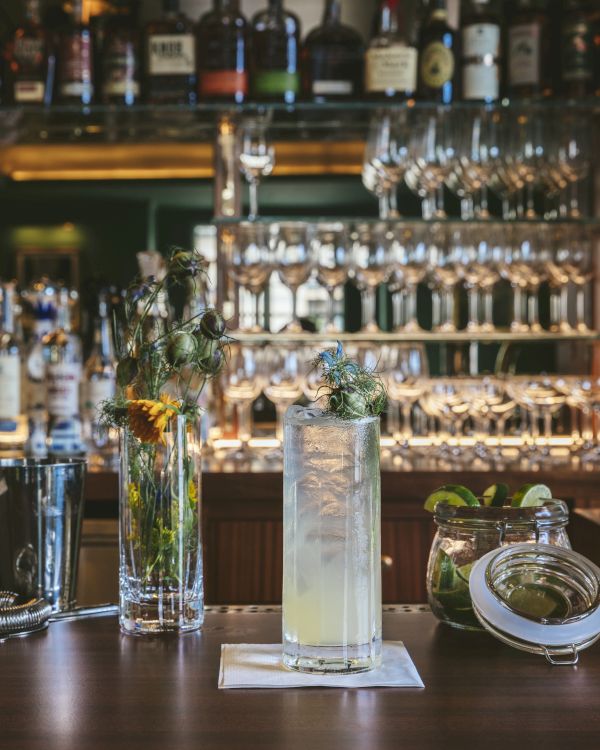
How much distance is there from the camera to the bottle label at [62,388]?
2443 mm

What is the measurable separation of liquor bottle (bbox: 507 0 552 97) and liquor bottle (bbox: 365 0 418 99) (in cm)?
23

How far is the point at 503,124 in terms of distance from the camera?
259cm

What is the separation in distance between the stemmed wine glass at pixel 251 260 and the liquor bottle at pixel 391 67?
43cm

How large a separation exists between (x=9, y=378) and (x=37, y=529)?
5.02 ft

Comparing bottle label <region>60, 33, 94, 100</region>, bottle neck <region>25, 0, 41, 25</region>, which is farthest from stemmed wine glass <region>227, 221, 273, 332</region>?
bottle neck <region>25, 0, 41, 25</region>

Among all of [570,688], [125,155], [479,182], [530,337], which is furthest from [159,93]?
[570,688]

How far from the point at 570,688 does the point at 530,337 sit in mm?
1871

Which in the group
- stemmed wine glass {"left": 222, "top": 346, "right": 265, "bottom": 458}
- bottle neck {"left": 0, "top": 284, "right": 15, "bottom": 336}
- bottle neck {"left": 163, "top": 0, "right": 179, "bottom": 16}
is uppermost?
bottle neck {"left": 163, "top": 0, "right": 179, "bottom": 16}

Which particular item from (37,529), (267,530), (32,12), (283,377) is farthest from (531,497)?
(32,12)

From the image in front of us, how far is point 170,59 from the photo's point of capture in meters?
2.52

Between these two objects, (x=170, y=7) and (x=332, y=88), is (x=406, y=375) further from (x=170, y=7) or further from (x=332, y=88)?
(x=170, y=7)

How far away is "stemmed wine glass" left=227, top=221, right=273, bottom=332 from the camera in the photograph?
97.7 inches

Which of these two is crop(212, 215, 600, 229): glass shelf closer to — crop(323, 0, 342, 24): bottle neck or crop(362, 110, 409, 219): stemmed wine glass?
crop(362, 110, 409, 219): stemmed wine glass

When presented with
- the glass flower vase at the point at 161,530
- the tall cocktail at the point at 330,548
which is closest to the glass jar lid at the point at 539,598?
the tall cocktail at the point at 330,548
